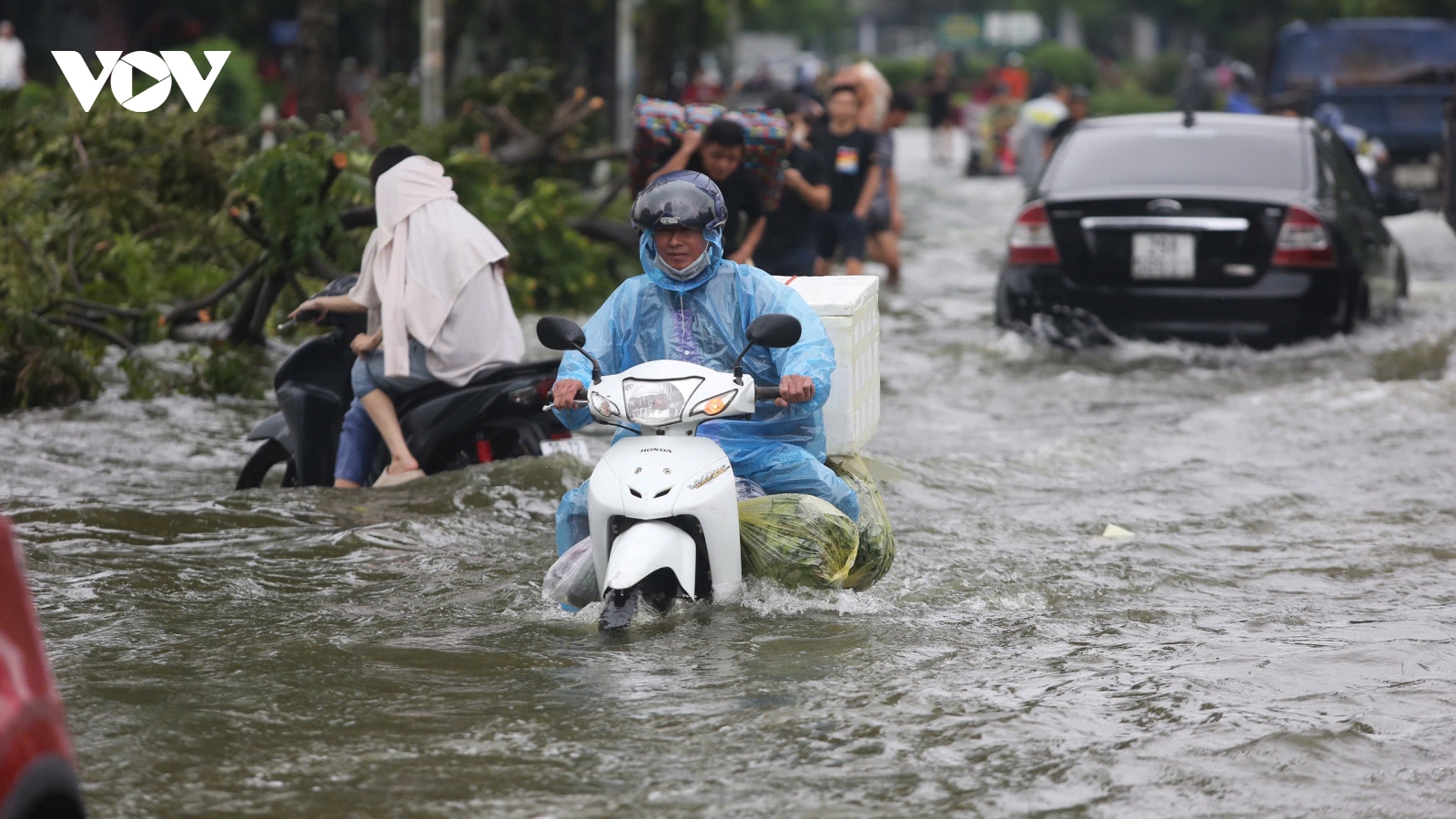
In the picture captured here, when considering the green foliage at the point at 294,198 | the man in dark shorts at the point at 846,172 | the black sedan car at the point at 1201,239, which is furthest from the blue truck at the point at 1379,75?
the green foliage at the point at 294,198

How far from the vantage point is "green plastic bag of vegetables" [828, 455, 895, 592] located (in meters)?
6.52

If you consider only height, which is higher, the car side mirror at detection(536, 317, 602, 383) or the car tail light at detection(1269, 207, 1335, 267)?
the car side mirror at detection(536, 317, 602, 383)

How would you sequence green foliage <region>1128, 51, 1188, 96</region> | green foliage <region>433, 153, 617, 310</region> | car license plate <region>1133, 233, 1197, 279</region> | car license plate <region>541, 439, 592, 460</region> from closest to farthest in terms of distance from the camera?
car license plate <region>541, 439, 592, 460</region>, car license plate <region>1133, 233, 1197, 279</region>, green foliage <region>433, 153, 617, 310</region>, green foliage <region>1128, 51, 1188, 96</region>

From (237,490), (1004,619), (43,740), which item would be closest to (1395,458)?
(1004,619)

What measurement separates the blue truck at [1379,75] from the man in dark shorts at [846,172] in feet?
39.8

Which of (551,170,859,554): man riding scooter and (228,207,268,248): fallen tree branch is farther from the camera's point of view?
(228,207,268,248): fallen tree branch

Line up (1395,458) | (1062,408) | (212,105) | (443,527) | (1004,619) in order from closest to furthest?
(1004,619) → (443,527) → (1395,458) → (1062,408) → (212,105)

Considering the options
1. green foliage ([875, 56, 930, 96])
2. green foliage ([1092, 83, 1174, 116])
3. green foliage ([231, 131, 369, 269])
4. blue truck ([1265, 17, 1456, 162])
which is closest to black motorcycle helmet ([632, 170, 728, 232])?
green foliage ([231, 131, 369, 269])

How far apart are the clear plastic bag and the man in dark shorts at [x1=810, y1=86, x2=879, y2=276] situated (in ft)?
27.2

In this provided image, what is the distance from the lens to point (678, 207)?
6.02m

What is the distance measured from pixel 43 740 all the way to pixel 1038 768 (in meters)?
2.55

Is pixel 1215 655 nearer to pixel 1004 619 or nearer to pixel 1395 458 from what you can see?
pixel 1004 619

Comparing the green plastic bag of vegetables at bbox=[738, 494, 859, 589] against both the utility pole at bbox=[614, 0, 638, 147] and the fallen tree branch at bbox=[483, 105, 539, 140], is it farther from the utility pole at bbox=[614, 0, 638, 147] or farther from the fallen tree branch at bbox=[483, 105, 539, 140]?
the utility pole at bbox=[614, 0, 638, 147]

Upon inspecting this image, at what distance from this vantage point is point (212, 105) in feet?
47.9
